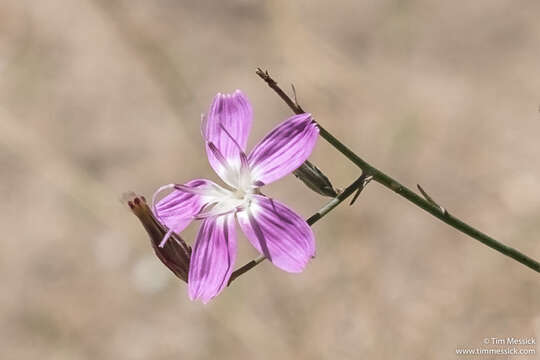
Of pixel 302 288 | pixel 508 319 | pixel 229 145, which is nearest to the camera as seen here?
pixel 229 145

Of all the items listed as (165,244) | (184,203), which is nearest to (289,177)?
(184,203)

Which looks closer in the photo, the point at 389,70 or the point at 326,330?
the point at 326,330

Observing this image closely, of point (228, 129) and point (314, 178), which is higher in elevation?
A: point (228, 129)

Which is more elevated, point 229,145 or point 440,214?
point 229,145

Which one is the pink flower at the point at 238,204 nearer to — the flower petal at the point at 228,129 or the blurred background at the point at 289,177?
the flower petal at the point at 228,129

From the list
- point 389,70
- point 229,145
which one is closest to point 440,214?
point 229,145

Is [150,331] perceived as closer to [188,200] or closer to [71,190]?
[71,190]

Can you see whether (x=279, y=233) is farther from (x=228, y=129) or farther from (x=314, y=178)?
(x=228, y=129)
